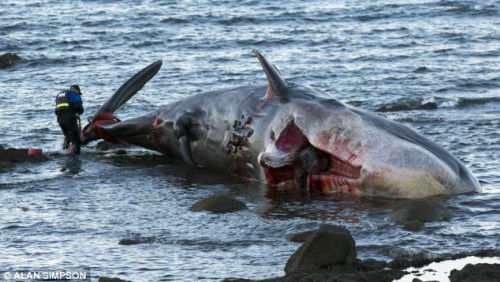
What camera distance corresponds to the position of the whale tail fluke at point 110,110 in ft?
65.8

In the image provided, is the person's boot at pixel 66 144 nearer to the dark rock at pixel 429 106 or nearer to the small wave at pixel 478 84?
the dark rock at pixel 429 106

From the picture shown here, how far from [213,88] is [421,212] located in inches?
512

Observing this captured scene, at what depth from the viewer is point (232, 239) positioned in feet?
42.6

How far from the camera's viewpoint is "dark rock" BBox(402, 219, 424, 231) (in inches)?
507

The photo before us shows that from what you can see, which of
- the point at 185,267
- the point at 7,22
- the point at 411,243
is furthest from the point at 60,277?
the point at 7,22

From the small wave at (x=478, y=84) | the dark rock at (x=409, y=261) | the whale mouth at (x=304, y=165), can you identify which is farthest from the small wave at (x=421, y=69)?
the dark rock at (x=409, y=261)

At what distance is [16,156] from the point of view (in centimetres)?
1859

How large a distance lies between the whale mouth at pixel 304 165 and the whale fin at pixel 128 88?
563 centimetres

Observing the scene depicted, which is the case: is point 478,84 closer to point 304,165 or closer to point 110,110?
point 110,110

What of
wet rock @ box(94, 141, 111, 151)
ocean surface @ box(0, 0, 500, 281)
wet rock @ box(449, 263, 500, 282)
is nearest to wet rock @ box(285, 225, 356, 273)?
ocean surface @ box(0, 0, 500, 281)

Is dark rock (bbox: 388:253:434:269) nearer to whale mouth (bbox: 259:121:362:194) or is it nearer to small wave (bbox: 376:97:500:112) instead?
whale mouth (bbox: 259:121:362:194)

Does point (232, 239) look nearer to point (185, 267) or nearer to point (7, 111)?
point (185, 267)

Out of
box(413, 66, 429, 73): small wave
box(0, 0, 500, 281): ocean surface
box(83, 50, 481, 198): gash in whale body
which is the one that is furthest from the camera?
box(413, 66, 429, 73): small wave

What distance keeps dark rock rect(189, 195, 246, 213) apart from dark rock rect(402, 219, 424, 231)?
8.41 ft
